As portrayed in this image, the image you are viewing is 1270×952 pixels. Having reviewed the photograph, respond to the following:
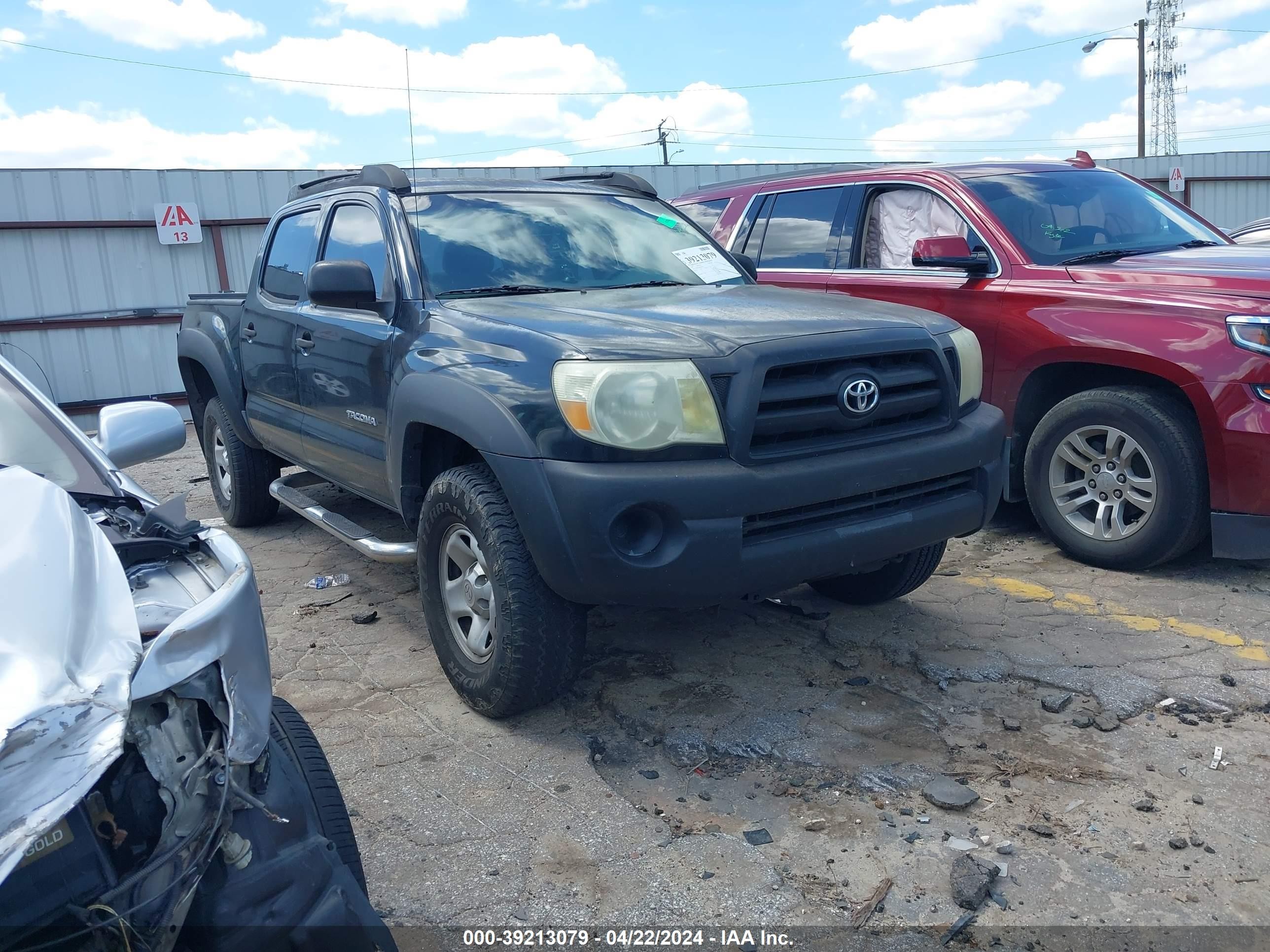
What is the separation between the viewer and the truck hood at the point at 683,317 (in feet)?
10.0

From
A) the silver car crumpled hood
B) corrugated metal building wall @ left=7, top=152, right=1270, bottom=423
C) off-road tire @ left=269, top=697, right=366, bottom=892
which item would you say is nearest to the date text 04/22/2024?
off-road tire @ left=269, top=697, right=366, bottom=892

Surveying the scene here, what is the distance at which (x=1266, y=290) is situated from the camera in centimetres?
421

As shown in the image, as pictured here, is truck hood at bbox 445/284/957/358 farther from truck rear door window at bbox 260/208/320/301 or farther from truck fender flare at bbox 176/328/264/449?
truck fender flare at bbox 176/328/264/449

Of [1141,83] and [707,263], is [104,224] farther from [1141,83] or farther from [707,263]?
[1141,83]

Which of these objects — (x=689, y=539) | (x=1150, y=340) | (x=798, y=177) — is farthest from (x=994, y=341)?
(x=689, y=539)

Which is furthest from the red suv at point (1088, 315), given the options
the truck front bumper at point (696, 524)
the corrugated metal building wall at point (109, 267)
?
the corrugated metal building wall at point (109, 267)

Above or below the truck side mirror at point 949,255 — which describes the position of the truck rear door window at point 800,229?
above

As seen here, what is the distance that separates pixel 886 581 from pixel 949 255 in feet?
6.28

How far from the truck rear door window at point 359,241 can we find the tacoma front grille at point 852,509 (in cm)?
185

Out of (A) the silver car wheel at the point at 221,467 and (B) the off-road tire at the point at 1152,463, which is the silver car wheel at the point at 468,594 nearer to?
(B) the off-road tire at the point at 1152,463

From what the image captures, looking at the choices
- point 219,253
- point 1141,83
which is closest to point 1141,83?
point 1141,83

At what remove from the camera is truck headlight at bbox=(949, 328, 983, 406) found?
142 inches

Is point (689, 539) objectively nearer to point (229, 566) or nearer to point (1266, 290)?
point (229, 566)

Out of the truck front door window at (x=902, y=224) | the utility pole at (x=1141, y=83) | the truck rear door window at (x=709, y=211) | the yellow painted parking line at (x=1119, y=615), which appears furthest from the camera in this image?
the utility pole at (x=1141, y=83)
